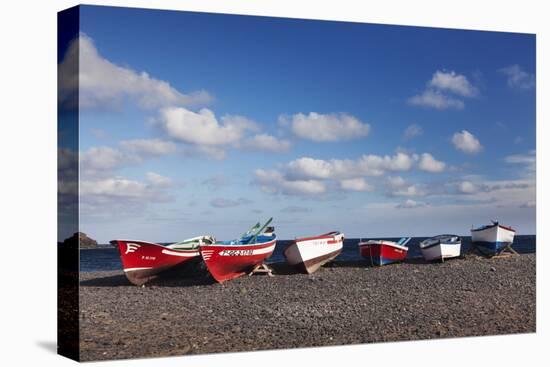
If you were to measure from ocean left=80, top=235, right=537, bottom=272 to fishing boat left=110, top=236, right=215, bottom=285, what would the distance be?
0.54 ft

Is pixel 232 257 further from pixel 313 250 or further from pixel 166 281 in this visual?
pixel 313 250

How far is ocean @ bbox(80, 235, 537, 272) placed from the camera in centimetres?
1027

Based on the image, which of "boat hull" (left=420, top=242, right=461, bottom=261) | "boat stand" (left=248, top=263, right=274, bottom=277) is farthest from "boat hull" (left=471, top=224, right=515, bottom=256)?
"boat stand" (left=248, top=263, right=274, bottom=277)

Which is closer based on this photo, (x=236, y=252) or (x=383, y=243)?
(x=236, y=252)

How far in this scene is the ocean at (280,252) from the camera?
1027cm

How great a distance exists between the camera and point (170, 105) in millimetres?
10586

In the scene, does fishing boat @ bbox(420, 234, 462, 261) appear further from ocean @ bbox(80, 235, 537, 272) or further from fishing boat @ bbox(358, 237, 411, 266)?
fishing boat @ bbox(358, 237, 411, 266)

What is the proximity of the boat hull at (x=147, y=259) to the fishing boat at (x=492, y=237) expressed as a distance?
14.6 ft

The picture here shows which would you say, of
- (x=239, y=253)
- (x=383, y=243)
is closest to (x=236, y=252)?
(x=239, y=253)

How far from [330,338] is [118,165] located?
12.3 ft

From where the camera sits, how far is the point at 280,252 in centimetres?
1210

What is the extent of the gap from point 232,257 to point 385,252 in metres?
2.80

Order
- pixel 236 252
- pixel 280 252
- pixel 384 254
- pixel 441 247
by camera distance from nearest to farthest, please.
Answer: pixel 236 252
pixel 280 252
pixel 441 247
pixel 384 254

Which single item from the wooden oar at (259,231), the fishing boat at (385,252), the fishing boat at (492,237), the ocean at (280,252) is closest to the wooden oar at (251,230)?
the wooden oar at (259,231)
